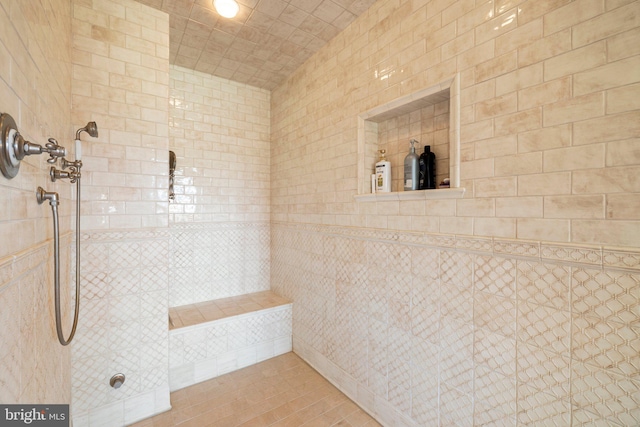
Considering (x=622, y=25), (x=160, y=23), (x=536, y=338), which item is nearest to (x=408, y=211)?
(x=536, y=338)

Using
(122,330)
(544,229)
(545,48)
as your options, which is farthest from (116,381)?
(545,48)

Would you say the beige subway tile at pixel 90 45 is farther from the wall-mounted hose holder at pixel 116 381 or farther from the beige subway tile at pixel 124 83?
the wall-mounted hose holder at pixel 116 381

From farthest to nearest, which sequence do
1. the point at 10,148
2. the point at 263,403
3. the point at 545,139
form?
the point at 263,403 < the point at 545,139 < the point at 10,148

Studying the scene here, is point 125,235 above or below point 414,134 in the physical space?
below

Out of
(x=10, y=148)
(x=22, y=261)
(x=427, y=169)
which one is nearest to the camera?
(x=10, y=148)

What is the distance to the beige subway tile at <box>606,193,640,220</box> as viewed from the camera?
33.7 inches

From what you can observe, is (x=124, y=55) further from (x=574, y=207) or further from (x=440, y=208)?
(x=574, y=207)

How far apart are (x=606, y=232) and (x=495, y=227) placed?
0.33 metres

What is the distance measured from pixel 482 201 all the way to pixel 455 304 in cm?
52

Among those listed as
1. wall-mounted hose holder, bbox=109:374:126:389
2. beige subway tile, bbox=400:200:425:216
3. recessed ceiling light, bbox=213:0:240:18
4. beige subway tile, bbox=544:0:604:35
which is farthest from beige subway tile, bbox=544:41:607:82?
wall-mounted hose holder, bbox=109:374:126:389

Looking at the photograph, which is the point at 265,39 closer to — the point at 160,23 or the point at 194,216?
the point at 160,23

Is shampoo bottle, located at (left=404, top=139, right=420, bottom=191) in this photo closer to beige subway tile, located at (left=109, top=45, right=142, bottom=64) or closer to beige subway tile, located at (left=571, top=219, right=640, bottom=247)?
beige subway tile, located at (left=571, top=219, right=640, bottom=247)

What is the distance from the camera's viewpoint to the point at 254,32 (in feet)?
6.68

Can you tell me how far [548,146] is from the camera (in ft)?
3.36
